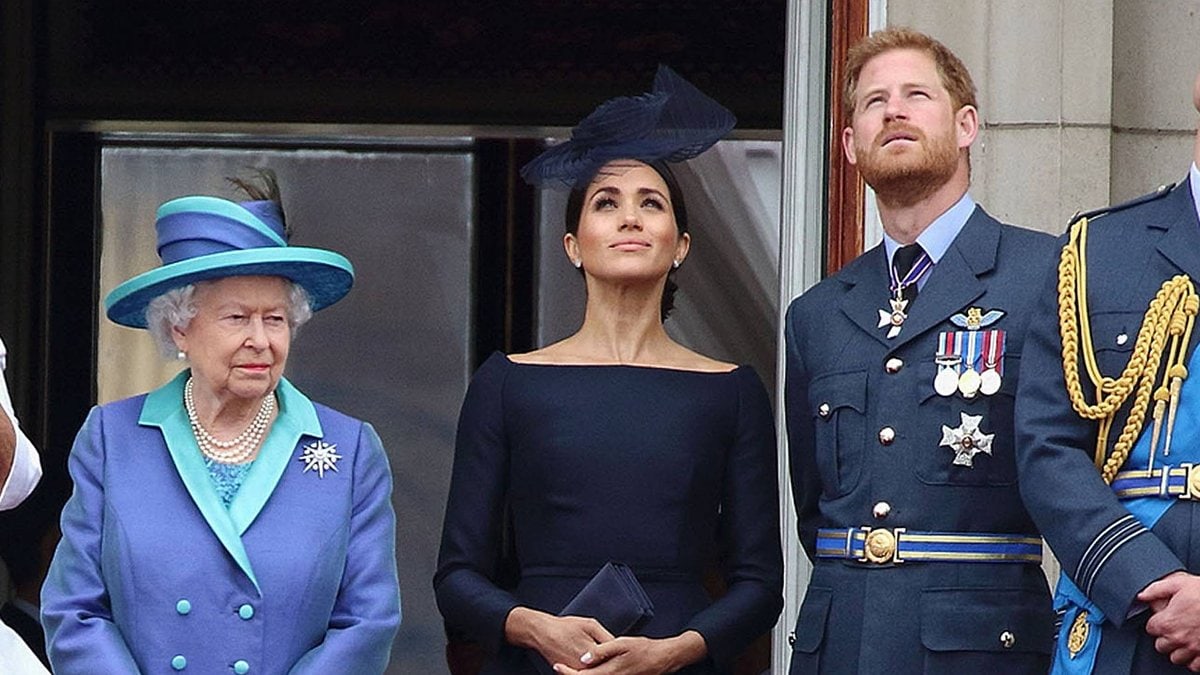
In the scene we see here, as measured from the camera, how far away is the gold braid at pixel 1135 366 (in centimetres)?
409

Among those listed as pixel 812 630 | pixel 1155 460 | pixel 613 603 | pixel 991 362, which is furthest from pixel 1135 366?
pixel 613 603

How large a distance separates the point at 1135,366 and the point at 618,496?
1101mm

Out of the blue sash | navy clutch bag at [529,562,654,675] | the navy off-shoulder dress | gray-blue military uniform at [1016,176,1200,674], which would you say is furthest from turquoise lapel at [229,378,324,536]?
the blue sash

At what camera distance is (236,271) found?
4555mm

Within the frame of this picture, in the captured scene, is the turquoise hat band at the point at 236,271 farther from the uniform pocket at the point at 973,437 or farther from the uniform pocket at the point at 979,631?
the uniform pocket at the point at 979,631

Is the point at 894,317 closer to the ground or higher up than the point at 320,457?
higher up

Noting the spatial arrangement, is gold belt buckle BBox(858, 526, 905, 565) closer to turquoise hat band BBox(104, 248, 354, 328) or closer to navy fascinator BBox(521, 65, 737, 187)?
navy fascinator BBox(521, 65, 737, 187)

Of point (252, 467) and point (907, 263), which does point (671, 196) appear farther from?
point (252, 467)

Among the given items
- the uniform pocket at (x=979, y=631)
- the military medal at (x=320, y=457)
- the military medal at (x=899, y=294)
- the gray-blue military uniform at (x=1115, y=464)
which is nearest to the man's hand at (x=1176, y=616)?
the gray-blue military uniform at (x=1115, y=464)

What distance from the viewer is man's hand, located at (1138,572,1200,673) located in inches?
152

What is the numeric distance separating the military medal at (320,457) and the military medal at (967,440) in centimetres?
112

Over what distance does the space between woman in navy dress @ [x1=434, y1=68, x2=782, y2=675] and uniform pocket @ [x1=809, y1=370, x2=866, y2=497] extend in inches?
10.2

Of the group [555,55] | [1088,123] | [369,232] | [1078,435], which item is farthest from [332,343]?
[1078,435]

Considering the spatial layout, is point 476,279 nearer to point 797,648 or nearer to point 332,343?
point 332,343
